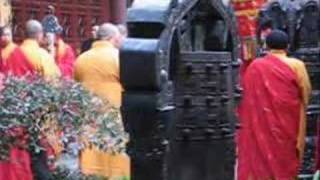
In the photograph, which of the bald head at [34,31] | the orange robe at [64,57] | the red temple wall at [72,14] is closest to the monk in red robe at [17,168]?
the bald head at [34,31]

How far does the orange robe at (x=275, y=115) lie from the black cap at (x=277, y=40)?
0.30 ft

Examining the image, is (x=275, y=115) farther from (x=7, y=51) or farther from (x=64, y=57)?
(x=64, y=57)

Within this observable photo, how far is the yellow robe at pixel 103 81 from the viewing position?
1032 cm

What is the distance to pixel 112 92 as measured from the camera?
33.8ft

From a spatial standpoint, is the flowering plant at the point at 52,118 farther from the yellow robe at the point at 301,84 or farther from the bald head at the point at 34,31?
the bald head at the point at 34,31

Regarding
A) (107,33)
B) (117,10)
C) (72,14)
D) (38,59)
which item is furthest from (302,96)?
(117,10)

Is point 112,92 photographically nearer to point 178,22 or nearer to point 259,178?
point 259,178

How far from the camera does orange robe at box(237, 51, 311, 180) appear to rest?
28.4 feet

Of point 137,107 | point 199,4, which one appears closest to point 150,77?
point 137,107

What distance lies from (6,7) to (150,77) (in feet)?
33.4

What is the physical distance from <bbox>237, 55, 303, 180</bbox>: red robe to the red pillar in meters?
9.83

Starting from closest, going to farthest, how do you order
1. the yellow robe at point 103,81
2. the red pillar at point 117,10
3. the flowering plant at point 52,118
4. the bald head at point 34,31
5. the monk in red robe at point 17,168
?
the flowering plant at point 52,118 < the monk in red robe at point 17,168 < the yellow robe at point 103,81 < the bald head at point 34,31 < the red pillar at point 117,10

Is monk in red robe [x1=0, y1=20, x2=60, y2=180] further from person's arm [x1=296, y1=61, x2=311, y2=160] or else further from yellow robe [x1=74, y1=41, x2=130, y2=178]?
person's arm [x1=296, y1=61, x2=311, y2=160]

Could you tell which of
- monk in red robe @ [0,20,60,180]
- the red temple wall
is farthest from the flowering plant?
the red temple wall
